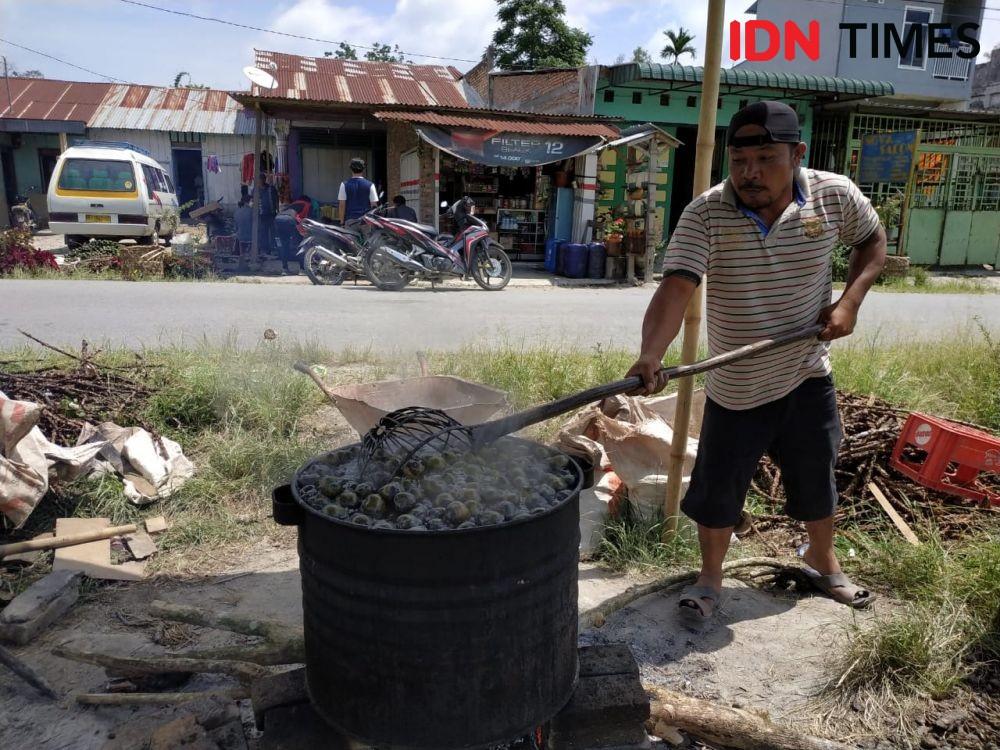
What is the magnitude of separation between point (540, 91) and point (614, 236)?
6675 mm

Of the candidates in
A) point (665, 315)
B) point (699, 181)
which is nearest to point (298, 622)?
point (665, 315)

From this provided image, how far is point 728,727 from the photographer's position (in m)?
2.24

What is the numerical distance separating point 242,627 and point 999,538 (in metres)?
3.35

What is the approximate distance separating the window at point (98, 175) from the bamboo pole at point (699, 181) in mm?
13837

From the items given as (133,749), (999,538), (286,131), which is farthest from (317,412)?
(286,131)

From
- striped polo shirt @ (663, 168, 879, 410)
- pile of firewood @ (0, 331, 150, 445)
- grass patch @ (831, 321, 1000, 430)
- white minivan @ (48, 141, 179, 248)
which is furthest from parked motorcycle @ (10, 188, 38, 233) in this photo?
striped polo shirt @ (663, 168, 879, 410)

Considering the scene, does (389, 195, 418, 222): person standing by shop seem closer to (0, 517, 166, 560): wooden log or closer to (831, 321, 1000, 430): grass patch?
(831, 321, 1000, 430): grass patch

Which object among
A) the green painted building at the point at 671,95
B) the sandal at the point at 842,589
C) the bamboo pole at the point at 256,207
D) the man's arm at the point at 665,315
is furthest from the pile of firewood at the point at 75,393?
the green painted building at the point at 671,95

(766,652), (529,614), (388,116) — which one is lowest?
(766,652)

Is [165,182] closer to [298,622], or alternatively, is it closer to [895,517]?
[298,622]

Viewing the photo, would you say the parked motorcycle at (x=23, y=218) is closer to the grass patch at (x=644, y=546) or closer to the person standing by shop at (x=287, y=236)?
the person standing by shop at (x=287, y=236)

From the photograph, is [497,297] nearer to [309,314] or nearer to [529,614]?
[309,314]

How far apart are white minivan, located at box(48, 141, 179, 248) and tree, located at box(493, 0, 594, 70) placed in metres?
21.6

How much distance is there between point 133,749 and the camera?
84.3 inches
